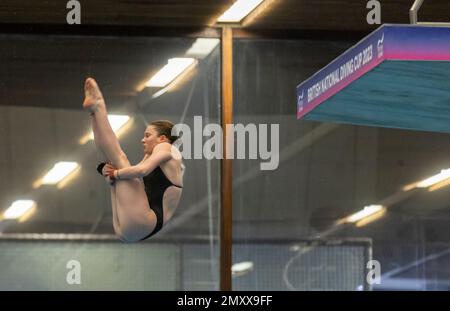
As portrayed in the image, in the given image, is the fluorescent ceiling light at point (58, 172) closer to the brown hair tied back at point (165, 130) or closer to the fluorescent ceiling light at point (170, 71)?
the fluorescent ceiling light at point (170, 71)

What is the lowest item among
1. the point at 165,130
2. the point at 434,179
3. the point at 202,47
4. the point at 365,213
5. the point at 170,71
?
the point at 365,213

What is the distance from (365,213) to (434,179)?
74 centimetres

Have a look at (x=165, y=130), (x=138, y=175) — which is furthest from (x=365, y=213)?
(x=138, y=175)

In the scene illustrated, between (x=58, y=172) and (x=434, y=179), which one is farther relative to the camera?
(x=434, y=179)

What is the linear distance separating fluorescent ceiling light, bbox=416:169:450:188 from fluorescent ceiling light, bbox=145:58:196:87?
2.44 m

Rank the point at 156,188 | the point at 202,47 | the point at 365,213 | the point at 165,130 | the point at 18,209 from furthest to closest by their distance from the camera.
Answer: the point at 202,47
the point at 365,213
the point at 18,209
the point at 165,130
the point at 156,188

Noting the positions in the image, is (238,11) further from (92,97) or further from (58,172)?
(92,97)

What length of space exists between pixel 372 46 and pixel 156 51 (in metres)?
5.88

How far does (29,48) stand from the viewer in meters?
11.5

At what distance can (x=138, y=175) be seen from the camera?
30.7 ft

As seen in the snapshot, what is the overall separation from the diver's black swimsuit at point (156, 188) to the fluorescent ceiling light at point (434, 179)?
2.84m

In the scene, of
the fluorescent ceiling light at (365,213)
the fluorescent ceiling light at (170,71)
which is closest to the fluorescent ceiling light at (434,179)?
the fluorescent ceiling light at (365,213)

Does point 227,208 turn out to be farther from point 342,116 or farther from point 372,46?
point 372,46
